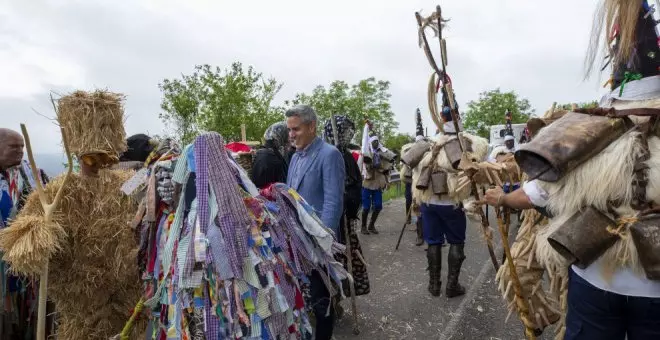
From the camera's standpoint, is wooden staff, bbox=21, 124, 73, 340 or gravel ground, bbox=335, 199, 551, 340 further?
gravel ground, bbox=335, 199, 551, 340

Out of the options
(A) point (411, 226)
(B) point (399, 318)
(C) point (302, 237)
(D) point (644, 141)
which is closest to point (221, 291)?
(C) point (302, 237)

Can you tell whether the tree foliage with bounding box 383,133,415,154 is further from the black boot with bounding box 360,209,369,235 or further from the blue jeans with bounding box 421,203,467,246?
the blue jeans with bounding box 421,203,467,246

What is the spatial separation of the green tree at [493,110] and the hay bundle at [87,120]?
38171mm

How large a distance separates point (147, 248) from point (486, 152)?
3.61m

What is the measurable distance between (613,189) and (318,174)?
1932 millimetres

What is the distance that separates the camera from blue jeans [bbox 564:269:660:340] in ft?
5.45

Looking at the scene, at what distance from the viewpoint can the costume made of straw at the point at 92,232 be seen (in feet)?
8.42

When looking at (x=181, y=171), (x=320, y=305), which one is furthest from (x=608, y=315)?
(x=181, y=171)

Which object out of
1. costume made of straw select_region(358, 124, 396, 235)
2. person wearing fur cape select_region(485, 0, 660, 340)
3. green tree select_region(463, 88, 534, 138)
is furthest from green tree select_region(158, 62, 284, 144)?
green tree select_region(463, 88, 534, 138)

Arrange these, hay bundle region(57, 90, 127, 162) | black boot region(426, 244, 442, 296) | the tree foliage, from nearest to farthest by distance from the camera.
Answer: hay bundle region(57, 90, 127, 162)
black boot region(426, 244, 442, 296)
the tree foliage

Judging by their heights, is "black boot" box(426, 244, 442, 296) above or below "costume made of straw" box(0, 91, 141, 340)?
below

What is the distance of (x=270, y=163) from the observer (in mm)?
3639

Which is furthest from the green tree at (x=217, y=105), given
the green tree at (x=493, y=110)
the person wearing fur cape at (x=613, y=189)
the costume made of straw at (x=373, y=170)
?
the green tree at (x=493, y=110)

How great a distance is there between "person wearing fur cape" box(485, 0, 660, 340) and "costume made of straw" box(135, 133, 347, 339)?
1.38 meters
